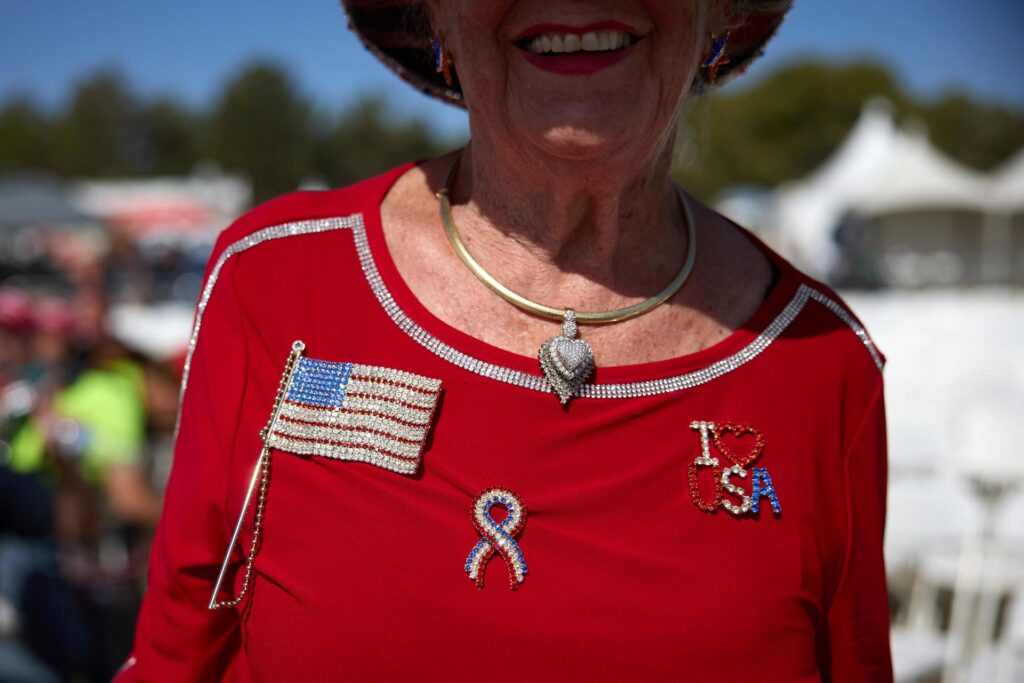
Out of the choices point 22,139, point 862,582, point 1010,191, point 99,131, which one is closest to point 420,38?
point 862,582

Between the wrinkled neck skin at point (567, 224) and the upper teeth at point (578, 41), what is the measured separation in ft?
0.54

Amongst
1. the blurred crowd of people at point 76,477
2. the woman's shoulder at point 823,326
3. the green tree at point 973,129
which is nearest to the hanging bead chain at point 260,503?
the woman's shoulder at point 823,326

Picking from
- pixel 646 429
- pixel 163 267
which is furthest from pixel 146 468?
pixel 163 267

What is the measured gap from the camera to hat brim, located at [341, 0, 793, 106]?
5.66ft

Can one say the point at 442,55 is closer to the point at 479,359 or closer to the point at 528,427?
the point at 479,359

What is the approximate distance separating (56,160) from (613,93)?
61.7 metres

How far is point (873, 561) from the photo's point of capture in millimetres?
1528

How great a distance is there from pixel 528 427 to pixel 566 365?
4.2 inches

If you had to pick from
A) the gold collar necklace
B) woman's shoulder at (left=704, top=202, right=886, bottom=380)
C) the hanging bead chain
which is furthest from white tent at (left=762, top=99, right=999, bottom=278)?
the hanging bead chain

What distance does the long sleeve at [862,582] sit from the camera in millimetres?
1509

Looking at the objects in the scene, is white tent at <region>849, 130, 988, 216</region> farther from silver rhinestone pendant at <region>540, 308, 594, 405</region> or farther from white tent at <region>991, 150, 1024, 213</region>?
silver rhinestone pendant at <region>540, 308, 594, 405</region>

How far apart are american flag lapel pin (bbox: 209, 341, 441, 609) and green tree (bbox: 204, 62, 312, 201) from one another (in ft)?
163

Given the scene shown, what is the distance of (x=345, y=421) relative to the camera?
144cm

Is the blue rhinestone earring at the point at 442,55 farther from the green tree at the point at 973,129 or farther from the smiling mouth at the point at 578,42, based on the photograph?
the green tree at the point at 973,129
